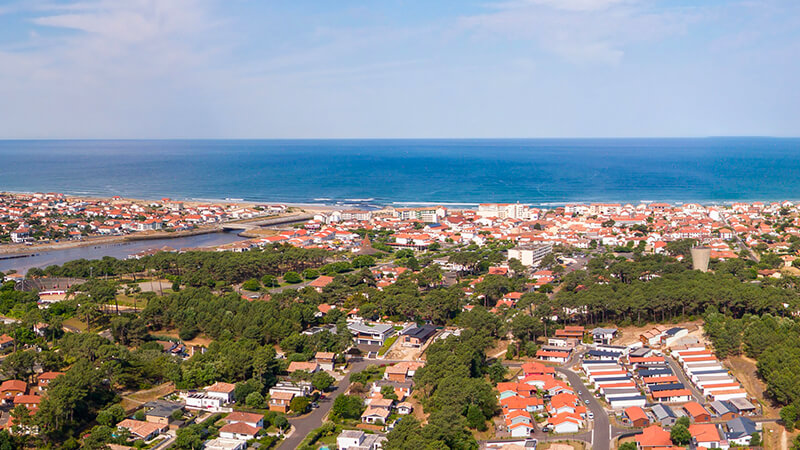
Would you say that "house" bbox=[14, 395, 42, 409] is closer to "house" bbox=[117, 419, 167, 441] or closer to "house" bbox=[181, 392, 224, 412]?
"house" bbox=[117, 419, 167, 441]

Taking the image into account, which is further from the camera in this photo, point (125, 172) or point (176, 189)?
point (125, 172)

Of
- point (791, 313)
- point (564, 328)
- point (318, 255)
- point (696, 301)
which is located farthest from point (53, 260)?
point (791, 313)

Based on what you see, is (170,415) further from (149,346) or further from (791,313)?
(791,313)

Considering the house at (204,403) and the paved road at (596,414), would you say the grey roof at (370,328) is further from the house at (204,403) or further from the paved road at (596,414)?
the house at (204,403)

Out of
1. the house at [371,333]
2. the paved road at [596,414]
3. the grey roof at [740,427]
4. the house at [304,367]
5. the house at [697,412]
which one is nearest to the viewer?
the grey roof at [740,427]

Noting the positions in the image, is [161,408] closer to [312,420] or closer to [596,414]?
[312,420]

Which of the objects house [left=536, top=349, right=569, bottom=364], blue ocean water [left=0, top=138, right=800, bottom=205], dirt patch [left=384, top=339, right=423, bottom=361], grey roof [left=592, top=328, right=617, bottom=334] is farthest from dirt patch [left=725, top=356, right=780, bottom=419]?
blue ocean water [left=0, top=138, right=800, bottom=205]

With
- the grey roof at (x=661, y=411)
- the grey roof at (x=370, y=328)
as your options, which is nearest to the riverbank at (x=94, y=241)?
the grey roof at (x=370, y=328)

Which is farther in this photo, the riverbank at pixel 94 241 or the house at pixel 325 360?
the riverbank at pixel 94 241
